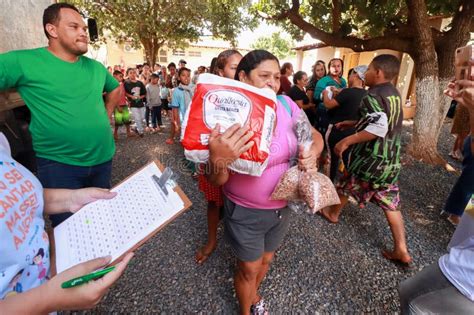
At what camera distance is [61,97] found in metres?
1.83

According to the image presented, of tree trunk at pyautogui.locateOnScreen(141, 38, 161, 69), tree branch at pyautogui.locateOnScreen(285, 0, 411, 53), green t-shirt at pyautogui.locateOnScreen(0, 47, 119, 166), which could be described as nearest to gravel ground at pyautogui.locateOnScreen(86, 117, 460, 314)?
green t-shirt at pyautogui.locateOnScreen(0, 47, 119, 166)

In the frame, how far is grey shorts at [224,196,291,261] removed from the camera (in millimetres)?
1507

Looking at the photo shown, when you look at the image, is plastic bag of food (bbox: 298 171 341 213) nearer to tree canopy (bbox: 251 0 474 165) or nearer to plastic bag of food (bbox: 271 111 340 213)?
plastic bag of food (bbox: 271 111 340 213)

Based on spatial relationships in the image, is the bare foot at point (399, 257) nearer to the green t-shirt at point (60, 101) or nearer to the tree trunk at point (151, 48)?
the green t-shirt at point (60, 101)

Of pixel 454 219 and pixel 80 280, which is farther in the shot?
pixel 454 219

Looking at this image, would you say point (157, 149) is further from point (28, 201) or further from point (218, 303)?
point (28, 201)

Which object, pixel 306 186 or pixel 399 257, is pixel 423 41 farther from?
pixel 306 186

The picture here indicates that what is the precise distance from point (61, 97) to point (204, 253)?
1.83m

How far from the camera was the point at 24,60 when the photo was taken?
1.73m

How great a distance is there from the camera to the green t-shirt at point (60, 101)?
1.74m

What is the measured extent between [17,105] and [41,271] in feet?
11.4

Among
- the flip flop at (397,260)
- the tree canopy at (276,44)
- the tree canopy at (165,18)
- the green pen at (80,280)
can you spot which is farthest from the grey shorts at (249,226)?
the tree canopy at (276,44)

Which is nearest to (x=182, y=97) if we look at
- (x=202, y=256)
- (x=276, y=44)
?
(x=202, y=256)

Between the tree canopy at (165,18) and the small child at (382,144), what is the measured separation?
1099cm
